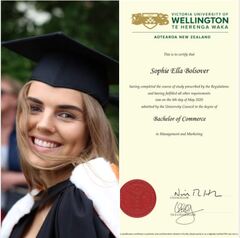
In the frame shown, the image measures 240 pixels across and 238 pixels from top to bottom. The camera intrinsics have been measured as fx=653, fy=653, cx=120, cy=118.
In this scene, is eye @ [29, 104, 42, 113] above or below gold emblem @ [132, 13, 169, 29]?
below

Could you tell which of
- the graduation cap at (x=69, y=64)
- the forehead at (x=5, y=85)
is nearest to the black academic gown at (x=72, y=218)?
the graduation cap at (x=69, y=64)

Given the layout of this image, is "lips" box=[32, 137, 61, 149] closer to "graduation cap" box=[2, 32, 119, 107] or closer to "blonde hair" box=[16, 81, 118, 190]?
"blonde hair" box=[16, 81, 118, 190]

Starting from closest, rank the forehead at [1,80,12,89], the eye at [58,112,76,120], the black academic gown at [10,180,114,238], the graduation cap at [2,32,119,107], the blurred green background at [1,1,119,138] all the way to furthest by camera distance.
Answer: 1. the black academic gown at [10,180,114,238]
2. the eye at [58,112,76,120]
3. the graduation cap at [2,32,119,107]
4. the forehead at [1,80,12,89]
5. the blurred green background at [1,1,119,138]

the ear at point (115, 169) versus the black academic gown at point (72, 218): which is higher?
the ear at point (115, 169)

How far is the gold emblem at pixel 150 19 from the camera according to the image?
207 cm

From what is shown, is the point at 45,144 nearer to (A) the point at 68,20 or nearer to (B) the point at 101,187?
(B) the point at 101,187

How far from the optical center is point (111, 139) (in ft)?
7.06

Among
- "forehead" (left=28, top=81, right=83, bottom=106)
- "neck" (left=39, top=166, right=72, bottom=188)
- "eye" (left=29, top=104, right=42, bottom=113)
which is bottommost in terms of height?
"neck" (left=39, top=166, right=72, bottom=188)

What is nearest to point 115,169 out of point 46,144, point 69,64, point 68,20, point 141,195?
point 141,195

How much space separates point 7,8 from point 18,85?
3.75ft

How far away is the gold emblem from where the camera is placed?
2.07m
